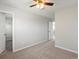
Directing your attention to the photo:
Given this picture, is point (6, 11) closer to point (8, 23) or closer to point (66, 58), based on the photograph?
point (66, 58)

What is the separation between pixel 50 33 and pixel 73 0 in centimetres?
478

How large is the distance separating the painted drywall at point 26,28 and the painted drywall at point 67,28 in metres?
1.63

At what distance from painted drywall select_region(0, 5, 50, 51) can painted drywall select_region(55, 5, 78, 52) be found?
1631 mm

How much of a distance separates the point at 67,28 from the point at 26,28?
7.79 feet

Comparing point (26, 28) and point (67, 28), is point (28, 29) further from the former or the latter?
point (67, 28)

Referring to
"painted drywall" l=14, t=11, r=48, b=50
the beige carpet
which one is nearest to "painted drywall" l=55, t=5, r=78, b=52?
the beige carpet

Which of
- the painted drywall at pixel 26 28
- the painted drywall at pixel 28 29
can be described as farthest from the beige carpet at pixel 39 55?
the painted drywall at pixel 28 29

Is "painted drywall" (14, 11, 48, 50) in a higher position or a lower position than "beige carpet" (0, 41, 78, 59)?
higher

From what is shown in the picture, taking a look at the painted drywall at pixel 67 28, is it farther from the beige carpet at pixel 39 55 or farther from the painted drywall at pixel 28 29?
the painted drywall at pixel 28 29

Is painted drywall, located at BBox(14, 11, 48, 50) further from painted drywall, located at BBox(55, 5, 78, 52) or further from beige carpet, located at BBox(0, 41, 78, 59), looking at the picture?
painted drywall, located at BBox(55, 5, 78, 52)

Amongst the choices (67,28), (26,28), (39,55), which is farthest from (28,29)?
(67,28)

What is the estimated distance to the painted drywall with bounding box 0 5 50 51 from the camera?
13.4 feet

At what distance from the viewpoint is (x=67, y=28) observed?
169 inches

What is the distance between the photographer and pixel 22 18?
14.9 ft
